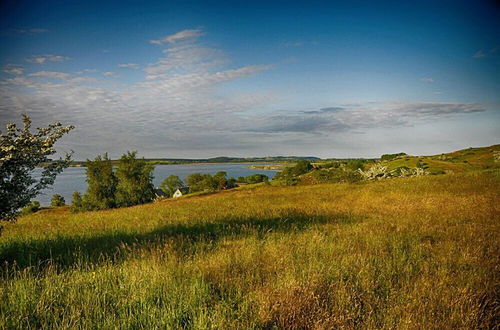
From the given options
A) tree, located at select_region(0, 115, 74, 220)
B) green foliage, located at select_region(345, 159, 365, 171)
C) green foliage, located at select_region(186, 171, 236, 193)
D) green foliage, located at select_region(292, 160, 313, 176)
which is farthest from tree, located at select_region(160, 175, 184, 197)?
tree, located at select_region(0, 115, 74, 220)

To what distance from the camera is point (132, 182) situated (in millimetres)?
63156

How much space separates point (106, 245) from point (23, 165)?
2583 mm

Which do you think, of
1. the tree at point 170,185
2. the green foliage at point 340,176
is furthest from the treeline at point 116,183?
the tree at point 170,185

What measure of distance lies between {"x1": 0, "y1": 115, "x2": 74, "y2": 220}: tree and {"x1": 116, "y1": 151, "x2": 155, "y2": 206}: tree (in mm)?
62455

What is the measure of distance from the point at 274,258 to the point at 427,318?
2440 millimetres

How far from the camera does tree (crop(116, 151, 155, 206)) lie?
62.2 metres

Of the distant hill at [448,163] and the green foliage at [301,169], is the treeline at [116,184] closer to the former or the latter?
the green foliage at [301,169]

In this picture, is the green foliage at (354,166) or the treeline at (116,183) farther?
the treeline at (116,183)

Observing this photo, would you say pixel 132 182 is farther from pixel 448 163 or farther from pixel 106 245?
pixel 448 163

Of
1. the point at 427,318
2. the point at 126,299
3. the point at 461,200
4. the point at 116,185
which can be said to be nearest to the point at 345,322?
the point at 427,318

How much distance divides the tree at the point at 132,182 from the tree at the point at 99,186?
7.64ft

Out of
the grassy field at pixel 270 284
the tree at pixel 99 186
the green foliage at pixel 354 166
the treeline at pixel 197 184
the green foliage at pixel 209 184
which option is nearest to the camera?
the grassy field at pixel 270 284

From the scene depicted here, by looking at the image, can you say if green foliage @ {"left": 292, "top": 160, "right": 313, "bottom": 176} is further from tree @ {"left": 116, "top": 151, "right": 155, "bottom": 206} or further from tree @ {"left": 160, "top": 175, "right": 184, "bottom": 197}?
tree @ {"left": 160, "top": 175, "right": 184, "bottom": 197}

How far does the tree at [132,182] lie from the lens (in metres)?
Answer: 62.2
